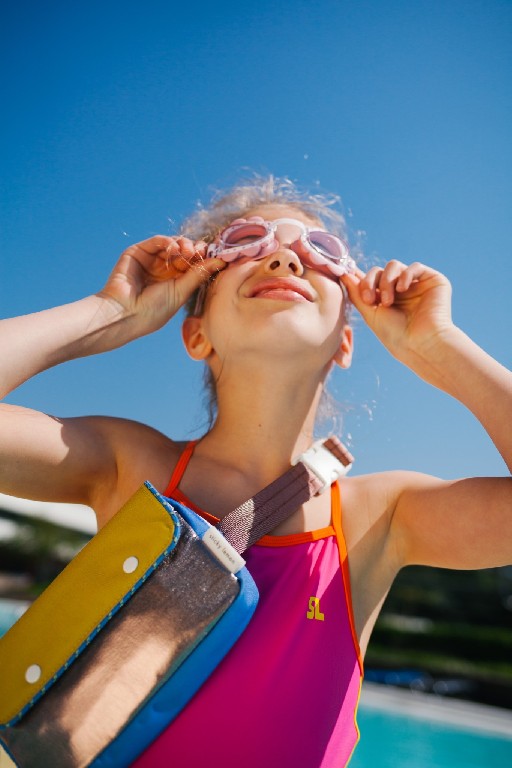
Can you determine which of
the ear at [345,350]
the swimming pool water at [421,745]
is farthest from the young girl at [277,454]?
the swimming pool water at [421,745]

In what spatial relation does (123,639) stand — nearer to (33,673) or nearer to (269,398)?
(33,673)

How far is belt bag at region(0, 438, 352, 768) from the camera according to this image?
5.34 feet

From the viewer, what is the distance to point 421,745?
11258 mm

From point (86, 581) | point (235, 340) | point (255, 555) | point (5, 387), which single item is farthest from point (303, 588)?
point (5, 387)

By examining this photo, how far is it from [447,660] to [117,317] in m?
18.9

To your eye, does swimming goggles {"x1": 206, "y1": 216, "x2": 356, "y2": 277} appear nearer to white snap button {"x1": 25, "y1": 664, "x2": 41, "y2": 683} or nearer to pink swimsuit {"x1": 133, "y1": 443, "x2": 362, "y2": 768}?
pink swimsuit {"x1": 133, "y1": 443, "x2": 362, "y2": 768}

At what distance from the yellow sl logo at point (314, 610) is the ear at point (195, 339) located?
122cm

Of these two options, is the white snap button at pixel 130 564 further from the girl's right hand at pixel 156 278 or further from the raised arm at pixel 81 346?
the girl's right hand at pixel 156 278

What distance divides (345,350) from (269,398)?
664 millimetres

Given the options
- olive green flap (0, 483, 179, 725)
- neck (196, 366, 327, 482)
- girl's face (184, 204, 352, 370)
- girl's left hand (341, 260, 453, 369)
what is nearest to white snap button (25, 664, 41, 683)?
olive green flap (0, 483, 179, 725)

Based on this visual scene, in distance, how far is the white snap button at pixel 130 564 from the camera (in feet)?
5.86

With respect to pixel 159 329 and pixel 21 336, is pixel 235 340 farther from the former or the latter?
pixel 21 336

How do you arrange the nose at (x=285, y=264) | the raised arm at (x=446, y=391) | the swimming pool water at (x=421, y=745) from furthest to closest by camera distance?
the swimming pool water at (x=421, y=745) → the nose at (x=285, y=264) → the raised arm at (x=446, y=391)

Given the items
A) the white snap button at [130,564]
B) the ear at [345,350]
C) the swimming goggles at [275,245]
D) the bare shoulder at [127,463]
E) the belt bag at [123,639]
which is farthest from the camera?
the ear at [345,350]
